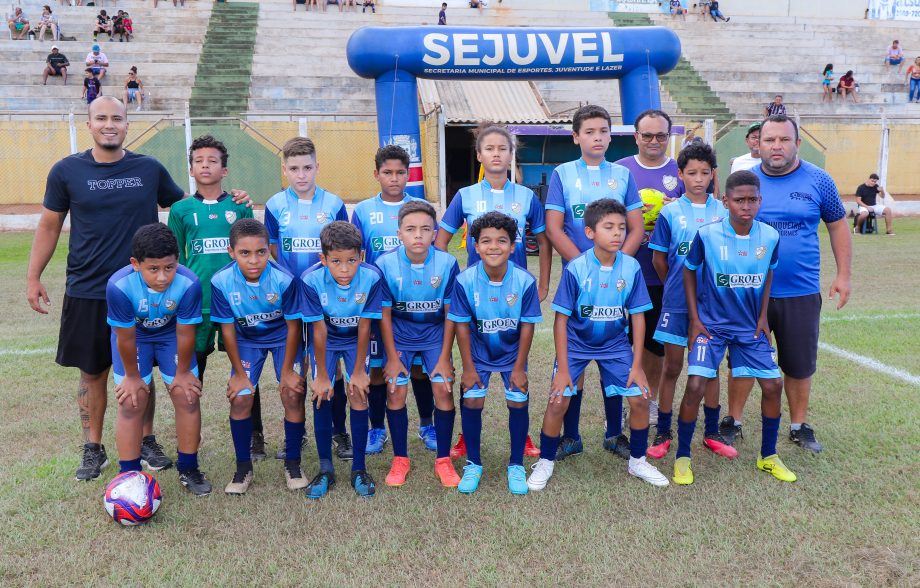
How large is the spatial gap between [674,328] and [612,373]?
632 millimetres

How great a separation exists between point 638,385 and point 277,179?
1495 cm

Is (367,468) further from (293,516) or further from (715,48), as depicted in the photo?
(715,48)

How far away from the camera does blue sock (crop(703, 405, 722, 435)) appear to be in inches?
173

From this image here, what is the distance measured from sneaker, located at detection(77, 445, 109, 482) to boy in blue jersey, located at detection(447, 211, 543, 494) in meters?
2.15

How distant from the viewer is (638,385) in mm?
3922

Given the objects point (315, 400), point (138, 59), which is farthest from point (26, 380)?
point (138, 59)

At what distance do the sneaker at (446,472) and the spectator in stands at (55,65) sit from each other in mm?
22728

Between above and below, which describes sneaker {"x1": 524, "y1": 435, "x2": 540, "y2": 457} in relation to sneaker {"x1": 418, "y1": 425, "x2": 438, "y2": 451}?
below

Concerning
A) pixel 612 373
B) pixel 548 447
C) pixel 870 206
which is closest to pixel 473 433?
pixel 548 447

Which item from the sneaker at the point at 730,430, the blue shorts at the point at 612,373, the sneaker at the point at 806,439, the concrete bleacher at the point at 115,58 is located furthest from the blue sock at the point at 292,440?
the concrete bleacher at the point at 115,58

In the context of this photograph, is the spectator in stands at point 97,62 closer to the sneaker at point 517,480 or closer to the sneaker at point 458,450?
the sneaker at point 458,450

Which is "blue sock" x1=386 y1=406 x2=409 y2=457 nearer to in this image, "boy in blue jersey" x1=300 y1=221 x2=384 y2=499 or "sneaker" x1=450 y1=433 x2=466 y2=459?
"boy in blue jersey" x1=300 y1=221 x2=384 y2=499

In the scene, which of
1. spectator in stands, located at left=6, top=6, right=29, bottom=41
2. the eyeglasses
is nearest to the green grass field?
the eyeglasses

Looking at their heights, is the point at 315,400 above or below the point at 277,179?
below
